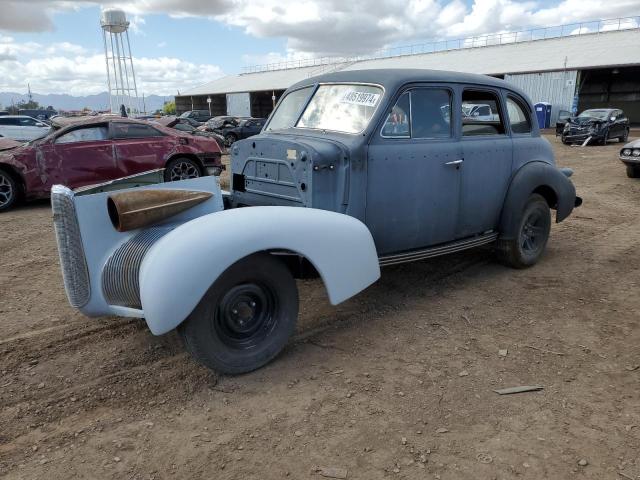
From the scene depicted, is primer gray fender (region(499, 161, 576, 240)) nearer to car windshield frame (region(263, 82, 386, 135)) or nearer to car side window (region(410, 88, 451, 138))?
car side window (region(410, 88, 451, 138))

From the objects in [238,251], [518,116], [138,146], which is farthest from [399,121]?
[138,146]

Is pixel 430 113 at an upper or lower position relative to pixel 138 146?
upper

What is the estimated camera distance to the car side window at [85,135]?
8602mm

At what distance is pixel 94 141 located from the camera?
8.78m

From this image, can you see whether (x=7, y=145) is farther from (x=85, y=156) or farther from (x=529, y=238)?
(x=529, y=238)

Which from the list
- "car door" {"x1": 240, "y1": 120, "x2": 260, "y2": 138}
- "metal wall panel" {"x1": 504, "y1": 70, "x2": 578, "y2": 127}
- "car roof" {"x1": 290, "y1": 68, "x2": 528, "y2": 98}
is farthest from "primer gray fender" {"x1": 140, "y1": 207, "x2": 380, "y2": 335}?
"metal wall panel" {"x1": 504, "y1": 70, "x2": 578, "y2": 127}

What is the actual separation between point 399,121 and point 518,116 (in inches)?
70.7

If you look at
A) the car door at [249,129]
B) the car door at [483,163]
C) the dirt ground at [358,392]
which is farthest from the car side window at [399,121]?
the car door at [249,129]

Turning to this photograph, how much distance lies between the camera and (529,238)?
17.7ft

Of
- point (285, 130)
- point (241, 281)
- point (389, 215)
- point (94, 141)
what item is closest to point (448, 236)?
point (389, 215)

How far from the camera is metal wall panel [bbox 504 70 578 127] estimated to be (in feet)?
95.1

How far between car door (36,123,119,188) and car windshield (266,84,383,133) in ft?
16.8

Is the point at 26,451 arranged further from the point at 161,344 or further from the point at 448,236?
the point at 448,236

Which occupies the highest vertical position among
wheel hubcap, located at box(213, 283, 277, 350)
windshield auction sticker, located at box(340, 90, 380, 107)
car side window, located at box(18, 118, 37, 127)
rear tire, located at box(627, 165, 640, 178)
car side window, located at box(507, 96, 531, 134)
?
windshield auction sticker, located at box(340, 90, 380, 107)
